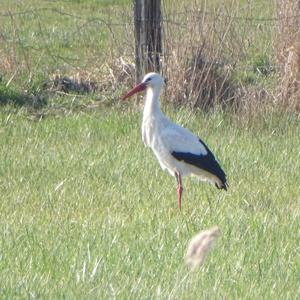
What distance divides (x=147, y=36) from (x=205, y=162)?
144 inches

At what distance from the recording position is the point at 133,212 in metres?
7.31

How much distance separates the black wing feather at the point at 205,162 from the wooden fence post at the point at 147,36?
3.18 m

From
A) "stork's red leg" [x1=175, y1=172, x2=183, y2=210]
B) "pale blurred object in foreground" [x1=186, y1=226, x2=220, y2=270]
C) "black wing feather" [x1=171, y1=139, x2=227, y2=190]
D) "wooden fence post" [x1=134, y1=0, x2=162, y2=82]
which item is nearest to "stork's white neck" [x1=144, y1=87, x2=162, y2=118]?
"black wing feather" [x1=171, y1=139, x2=227, y2=190]

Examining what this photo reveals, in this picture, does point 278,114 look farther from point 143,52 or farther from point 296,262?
point 296,262

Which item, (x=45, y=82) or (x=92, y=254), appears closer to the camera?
(x=92, y=254)

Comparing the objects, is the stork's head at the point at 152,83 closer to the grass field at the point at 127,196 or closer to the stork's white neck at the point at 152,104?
the stork's white neck at the point at 152,104

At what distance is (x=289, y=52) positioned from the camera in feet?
37.6

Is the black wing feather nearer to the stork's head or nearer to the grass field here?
the grass field

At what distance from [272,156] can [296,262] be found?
10.8ft

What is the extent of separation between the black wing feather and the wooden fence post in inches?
125

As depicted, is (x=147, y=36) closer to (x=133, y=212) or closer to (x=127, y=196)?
(x=127, y=196)

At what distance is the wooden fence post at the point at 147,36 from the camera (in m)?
11.5

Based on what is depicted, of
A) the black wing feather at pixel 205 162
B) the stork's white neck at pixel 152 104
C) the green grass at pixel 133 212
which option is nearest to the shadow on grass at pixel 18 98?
the green grass at pixel 133 212

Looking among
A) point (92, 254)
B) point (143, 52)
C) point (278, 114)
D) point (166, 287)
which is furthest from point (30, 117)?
point (166, 287)
